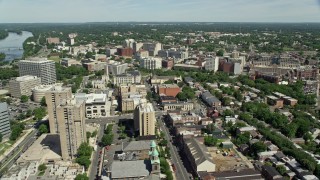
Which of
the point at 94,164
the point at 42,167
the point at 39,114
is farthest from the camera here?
the point at 39,114

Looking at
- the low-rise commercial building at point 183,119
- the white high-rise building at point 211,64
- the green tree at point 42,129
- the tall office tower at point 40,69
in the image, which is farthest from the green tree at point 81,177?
the white high-rise building at point 211,64

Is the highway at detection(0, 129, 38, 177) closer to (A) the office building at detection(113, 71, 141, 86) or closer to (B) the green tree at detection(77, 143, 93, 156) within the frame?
(B) the green tree at detection(77, 143, 93, 156)

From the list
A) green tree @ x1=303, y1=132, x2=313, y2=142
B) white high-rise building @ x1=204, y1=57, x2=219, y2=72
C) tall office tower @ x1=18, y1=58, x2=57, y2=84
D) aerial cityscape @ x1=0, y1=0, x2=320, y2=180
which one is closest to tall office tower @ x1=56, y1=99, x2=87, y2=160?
aerial cityscape @ x1=0, y1=0, x2=320, y2=180

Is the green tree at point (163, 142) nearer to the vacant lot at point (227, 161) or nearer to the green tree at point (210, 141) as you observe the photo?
the green tree at point (210, 141)

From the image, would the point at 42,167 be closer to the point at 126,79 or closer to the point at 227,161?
the point at 227,161

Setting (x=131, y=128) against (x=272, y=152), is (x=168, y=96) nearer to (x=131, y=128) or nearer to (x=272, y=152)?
(x=131, y=128)

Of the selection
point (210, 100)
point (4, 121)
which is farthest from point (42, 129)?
point (210, 100)
